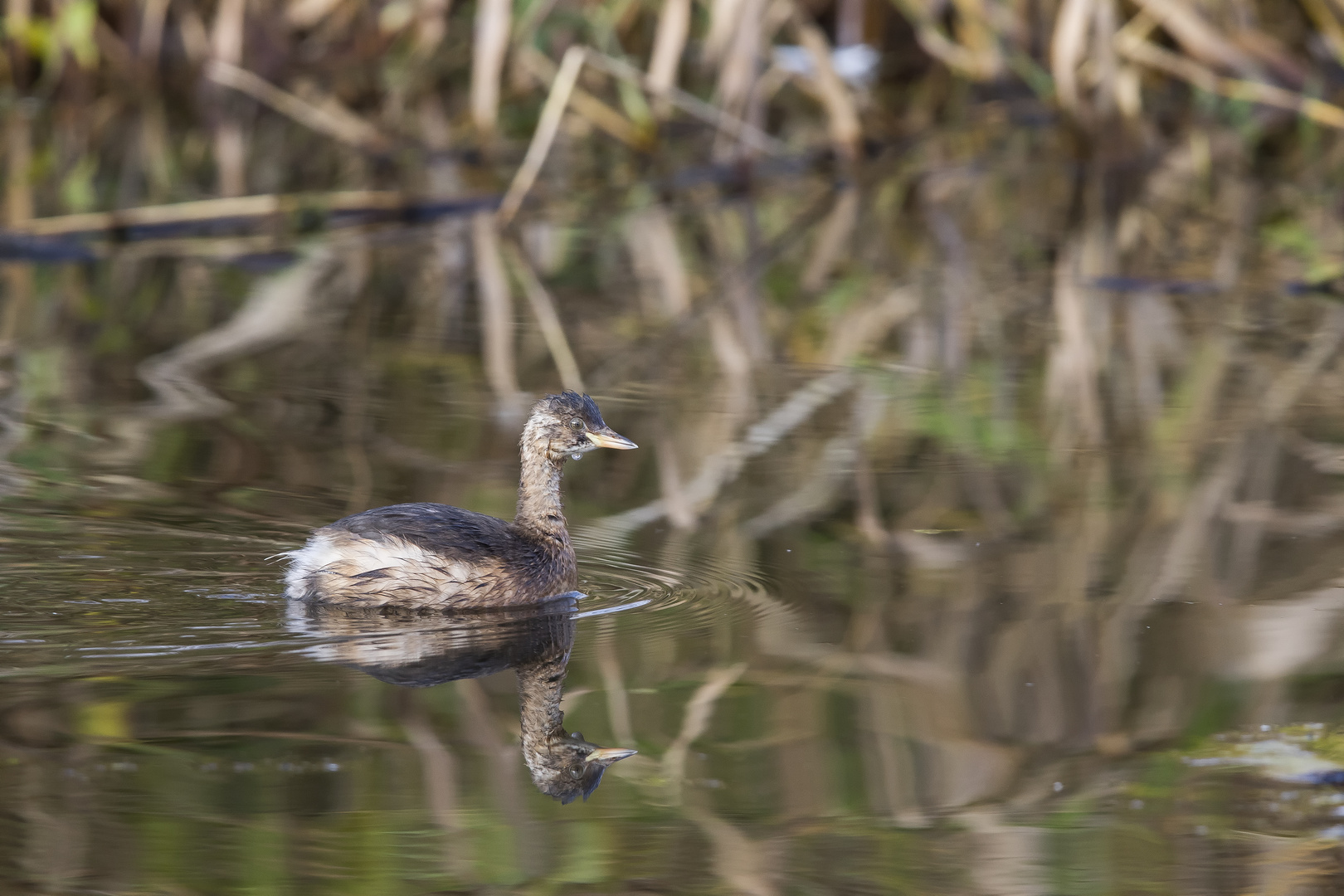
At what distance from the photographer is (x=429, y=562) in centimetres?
505

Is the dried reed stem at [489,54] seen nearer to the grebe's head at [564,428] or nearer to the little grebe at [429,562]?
the grebe's head at [564,428]

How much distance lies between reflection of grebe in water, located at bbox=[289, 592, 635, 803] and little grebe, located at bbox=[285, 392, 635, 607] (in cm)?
3

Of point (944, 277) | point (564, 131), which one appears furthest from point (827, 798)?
point (564, 131)

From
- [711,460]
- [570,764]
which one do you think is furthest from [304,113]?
[570,764]

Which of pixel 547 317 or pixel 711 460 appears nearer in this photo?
pixel 711 460

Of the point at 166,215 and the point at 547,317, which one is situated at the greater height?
the point at 166,215

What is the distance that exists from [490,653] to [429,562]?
1.31 feet

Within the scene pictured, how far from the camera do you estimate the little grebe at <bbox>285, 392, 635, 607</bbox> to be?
5.02 m

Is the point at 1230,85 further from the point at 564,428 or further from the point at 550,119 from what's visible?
the point at 564,428

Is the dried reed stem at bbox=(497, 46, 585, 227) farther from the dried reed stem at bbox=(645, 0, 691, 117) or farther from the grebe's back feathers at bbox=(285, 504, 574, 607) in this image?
the grebe's back feathers at bbox=(285, 504, 574, 607)

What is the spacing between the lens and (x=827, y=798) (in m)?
3.87

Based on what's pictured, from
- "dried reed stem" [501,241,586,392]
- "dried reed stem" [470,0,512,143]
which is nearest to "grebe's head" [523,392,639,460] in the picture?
"dried reed stem" [501,241,586,392]

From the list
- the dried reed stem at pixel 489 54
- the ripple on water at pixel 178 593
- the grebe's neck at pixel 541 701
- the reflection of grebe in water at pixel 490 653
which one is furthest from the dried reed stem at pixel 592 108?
the grebe's neck at pixel 541 701

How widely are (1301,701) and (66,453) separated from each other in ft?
12.6
